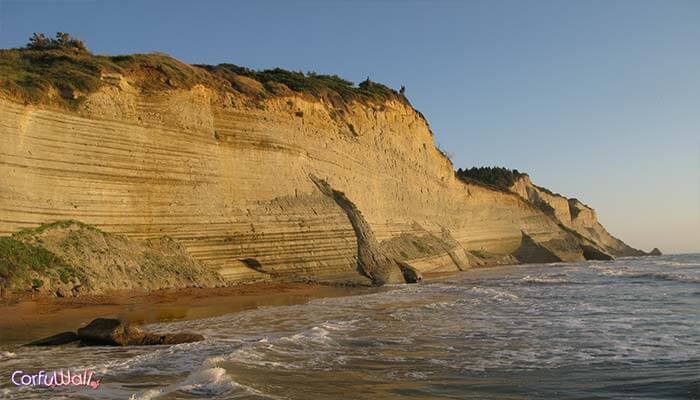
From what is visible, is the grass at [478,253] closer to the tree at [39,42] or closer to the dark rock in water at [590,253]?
the dark rock in water at [590,253]

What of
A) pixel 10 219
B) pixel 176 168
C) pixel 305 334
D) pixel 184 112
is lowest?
pixel 305 334

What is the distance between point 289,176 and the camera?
878 inches

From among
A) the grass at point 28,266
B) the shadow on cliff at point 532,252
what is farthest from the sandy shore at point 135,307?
the shadow on cliff at point 532,252

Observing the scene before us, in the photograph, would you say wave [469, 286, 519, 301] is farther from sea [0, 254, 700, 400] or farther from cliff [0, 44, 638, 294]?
cliff [0, 44, 638, 294]

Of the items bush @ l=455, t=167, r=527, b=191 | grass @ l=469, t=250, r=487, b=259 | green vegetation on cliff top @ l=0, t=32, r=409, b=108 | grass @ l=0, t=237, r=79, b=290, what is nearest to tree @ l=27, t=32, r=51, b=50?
green vegetation on cliff top @ l=0, t=32, r=409, b=108

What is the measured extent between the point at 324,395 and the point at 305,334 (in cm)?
399

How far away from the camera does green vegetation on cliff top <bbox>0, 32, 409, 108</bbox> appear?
1516 centimetres

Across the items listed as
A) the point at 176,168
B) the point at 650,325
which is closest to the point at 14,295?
the point at 176,168

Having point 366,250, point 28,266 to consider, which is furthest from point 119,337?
point 366,250

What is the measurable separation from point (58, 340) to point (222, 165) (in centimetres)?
1128

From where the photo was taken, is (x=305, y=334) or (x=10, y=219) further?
(x=10, y=219)

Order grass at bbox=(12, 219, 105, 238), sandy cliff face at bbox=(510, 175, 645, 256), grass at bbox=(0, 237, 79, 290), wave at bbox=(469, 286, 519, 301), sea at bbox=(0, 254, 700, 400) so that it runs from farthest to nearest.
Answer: sandy cliff face at bbox=(510, 175, 645, 256)
wave at bbox=(469, 286, 519, 301)
grass at bbox=(12, 219, 105, 238)
grass at bbox=(0, 237, 79, 290)
sea at bbox=(0, 254, 700, 400)

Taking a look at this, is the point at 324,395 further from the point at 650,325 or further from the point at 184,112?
the point at 184,112

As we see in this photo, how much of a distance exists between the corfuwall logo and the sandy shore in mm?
2565
